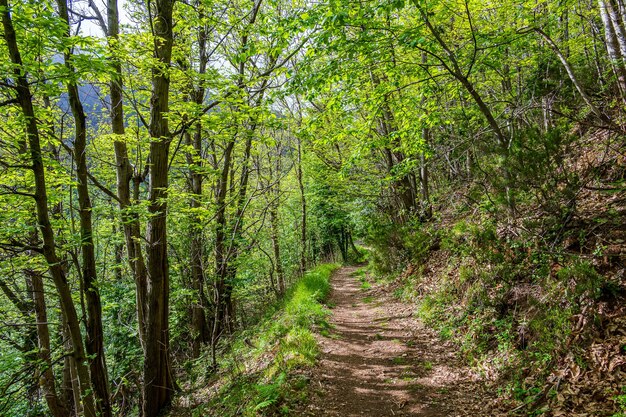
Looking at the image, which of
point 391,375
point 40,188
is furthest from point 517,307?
point 40,188

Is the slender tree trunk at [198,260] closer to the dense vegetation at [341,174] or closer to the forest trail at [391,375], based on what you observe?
the dense vegetation at [341,174]

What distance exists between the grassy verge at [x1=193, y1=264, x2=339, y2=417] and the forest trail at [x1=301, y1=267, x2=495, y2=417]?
28 centimetres

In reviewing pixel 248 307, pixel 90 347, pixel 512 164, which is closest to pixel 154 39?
pixel 90 347

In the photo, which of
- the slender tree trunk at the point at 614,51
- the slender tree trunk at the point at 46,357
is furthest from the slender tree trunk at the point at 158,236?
the slender tree trunk at the point at 614,51

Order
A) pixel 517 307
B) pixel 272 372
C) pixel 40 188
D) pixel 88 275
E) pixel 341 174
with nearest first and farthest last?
pixel 40 188, pixel 517 307, pixel 272 372, pixel 88 275, pixel 341 174

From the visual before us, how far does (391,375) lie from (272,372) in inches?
72.7

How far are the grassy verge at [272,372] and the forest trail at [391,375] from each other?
0.28 meters

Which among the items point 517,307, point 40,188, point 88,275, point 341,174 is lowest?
point 517,307

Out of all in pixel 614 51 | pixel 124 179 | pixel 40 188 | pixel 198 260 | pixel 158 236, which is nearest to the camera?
pixel 40 188

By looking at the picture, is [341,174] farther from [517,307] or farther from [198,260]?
[517,307]

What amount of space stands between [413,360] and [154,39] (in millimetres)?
6993

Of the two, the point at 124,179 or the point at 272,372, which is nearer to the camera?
the point at 272,372

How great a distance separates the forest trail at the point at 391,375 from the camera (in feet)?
13.4

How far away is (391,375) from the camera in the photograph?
4945 millimetres
